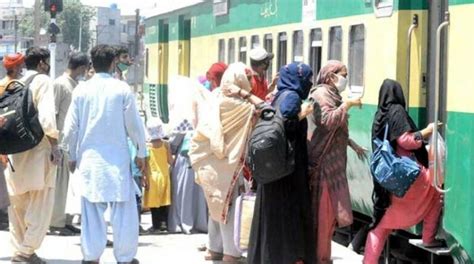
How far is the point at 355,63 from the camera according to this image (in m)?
9.27

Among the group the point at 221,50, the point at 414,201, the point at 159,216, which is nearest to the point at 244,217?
the point at 414,201

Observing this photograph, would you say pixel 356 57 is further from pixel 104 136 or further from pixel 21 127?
pixel 21 127

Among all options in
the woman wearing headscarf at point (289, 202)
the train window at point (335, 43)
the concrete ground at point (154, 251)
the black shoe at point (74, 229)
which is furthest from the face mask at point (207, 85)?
the woman wearing headscarf at point (289, 202)

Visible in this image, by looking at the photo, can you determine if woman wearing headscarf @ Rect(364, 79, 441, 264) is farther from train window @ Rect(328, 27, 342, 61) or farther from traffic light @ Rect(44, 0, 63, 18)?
traffic light @ Rect(44, 0, 63, 18)

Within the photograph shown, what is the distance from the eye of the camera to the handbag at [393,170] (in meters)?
7.37

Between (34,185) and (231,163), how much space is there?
5.16ft

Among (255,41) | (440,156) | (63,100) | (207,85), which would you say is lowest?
(440,156)

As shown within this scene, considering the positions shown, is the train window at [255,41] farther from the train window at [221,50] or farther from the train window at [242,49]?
the train window at [221,50]

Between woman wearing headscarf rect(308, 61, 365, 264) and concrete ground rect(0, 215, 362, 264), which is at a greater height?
woman wearing headscarf rect(308, 61, 365, 264)

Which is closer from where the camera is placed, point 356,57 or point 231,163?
point 231,163

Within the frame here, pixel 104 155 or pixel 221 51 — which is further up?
pixel 221 51

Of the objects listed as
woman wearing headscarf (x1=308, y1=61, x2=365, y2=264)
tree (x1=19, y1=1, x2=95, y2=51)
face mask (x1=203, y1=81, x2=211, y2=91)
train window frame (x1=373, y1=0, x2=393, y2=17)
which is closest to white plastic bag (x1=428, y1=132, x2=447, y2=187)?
woman wearing headscarf (x1=308, y1=61, x2=365, y2=264)

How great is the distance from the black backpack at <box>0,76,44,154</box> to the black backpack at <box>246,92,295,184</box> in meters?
2.04

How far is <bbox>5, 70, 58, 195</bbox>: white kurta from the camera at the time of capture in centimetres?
823
